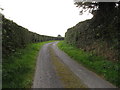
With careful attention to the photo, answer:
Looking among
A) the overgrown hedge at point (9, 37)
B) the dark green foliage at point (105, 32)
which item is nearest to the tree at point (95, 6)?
the dark green foliage at point (105, 32)

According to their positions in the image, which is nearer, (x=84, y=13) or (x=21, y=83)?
(x=21, y=83)

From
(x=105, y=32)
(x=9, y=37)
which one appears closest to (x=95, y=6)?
(x=105, y=32)

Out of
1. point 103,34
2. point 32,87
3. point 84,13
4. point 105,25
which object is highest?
point 84,13

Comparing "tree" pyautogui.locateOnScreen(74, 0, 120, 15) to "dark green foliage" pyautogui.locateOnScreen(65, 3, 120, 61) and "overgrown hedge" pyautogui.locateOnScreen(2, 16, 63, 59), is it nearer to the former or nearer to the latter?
"dark green foliage" pyautogui.locateOnScreen(65, 3, 120, 61)

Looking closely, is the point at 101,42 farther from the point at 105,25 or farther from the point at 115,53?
the point at 115,53

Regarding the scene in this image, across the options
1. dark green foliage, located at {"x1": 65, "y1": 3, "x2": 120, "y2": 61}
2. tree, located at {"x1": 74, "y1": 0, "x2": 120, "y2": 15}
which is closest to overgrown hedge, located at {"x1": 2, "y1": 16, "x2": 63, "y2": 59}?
tree, located at {"x1": 74, "y1": 0, "x2": 120, "y2": 15}

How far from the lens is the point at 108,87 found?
5.36m

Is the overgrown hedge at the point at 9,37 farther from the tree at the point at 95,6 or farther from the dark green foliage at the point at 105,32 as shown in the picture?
the dark green foliage at the point at 105,32

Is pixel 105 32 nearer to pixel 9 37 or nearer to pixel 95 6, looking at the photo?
pixel 95 6

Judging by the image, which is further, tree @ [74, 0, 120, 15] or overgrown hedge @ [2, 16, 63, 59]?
tree @ [74, 0, 120, 15]

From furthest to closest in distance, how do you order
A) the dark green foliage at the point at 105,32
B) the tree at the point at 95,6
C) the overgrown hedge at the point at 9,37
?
the tree at the point at 95,6, the dark green foliage at the point at 105,32, the overgrown hedge at the point at 9,37

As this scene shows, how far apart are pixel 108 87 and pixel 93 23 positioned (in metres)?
9.81

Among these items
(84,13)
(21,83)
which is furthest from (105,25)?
(21,83)

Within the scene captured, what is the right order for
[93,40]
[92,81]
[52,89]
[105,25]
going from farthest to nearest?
[93,40], [105,25], [92,81], [52,89]
